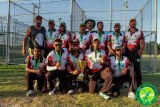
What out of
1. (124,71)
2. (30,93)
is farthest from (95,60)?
(30,93)

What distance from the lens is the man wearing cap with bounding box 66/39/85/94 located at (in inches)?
299

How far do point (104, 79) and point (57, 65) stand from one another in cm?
113

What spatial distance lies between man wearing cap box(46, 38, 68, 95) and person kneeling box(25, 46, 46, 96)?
22 cm

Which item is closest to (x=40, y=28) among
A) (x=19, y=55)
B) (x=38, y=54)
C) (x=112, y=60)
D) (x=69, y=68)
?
(x=38, y=54)

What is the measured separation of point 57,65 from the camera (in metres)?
7.55

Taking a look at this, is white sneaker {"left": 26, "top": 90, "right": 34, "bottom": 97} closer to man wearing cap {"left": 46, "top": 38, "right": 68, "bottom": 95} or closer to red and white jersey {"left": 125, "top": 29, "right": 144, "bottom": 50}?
man wearing cap {"left": 46, "top": 38, "right": 68, "bottom": 95}

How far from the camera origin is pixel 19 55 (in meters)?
16.4

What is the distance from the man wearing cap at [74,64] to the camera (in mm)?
7583

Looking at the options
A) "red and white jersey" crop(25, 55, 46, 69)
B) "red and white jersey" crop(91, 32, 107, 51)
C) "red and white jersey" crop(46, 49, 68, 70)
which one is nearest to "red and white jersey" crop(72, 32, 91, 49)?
"red and white jersey" crop(91, 32, 107, 51)

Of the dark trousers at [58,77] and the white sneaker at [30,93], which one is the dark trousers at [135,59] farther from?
the white sneaker at [30,93]

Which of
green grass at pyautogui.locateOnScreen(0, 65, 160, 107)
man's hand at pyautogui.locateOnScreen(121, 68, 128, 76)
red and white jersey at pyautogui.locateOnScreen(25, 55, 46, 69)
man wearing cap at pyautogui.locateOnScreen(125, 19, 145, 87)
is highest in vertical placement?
man wearing cap at pyautogui.locateOnScreen(125, 19, 145, 87)

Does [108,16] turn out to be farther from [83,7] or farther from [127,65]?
[127,65]

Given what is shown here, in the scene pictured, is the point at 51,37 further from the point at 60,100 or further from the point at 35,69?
the point at 60,100

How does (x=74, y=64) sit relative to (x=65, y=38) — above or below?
below
